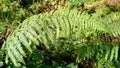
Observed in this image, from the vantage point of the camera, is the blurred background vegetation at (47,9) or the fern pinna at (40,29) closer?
the fern pinna at (40,29)

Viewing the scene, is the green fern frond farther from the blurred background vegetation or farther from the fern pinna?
the blurred background vegetation

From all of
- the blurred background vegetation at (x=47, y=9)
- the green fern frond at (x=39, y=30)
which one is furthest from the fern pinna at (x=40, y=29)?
the blurred background vegetation at (x=47, y=9)

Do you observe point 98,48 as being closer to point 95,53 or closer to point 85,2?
point 95,53

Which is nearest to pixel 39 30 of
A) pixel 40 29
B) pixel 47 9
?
pixel 40 29

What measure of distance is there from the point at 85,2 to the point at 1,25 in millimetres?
1208

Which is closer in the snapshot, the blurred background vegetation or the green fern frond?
the green fern frond

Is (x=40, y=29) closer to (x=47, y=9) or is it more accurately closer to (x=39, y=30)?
(x=39, y=30)

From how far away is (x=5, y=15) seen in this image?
3.57m

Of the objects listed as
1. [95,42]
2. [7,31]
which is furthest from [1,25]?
[95,42]

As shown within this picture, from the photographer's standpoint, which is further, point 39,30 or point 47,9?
point 47,9

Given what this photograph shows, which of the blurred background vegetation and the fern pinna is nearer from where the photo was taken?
the fern pinna

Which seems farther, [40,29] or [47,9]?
[47,9]

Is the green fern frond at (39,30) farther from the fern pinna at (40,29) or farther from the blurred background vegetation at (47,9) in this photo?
the blurred background vegetation at (47,9)

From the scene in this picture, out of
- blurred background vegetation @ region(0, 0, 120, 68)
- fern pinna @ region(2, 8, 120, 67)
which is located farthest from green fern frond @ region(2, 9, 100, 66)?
blurred background vegetation @ region(0, 0, 120, 68)
